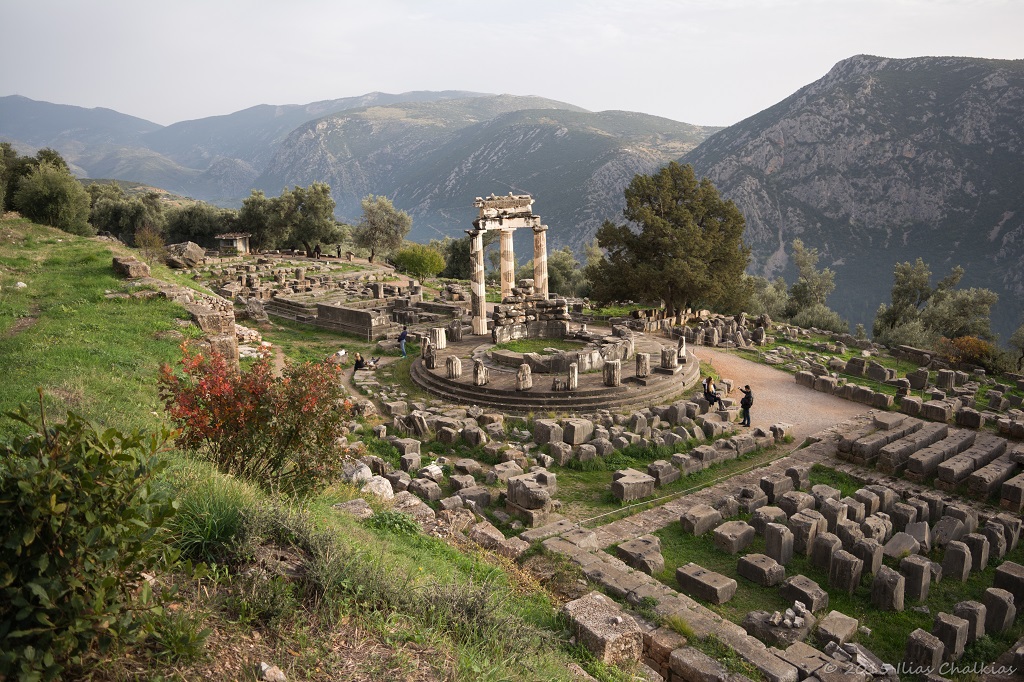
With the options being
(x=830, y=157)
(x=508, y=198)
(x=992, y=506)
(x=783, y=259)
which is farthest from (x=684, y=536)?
(x=830, y=157)

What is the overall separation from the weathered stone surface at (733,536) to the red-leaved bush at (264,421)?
7.28m

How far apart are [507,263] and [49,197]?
88.6 ft

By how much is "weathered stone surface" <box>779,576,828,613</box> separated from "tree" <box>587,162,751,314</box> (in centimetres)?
2315

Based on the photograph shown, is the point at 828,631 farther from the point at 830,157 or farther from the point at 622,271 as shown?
the point at 830,157

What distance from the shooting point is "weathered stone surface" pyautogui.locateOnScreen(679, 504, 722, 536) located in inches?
475

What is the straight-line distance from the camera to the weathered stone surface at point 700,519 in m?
12.1

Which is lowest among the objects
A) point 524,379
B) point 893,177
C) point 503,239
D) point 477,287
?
point 524,379

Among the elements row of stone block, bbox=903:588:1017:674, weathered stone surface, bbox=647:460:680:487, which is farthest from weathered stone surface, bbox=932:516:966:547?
weathered stone surface, bbox=647:460:680:487

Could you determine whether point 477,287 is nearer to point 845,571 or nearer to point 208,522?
point 845,571

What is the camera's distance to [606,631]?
23.6 feet

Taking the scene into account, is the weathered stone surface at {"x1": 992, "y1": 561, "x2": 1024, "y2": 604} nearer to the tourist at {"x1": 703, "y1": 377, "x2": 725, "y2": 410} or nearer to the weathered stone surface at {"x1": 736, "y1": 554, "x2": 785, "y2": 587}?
the weathered stone surface at {"x1": 736, "y1": 554, "x2": 785, "y2": 587}

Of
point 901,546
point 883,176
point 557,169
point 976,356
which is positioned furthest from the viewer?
point 557,169

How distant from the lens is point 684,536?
12.0 metres

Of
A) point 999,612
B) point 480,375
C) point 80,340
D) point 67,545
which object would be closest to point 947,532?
point 999,612
